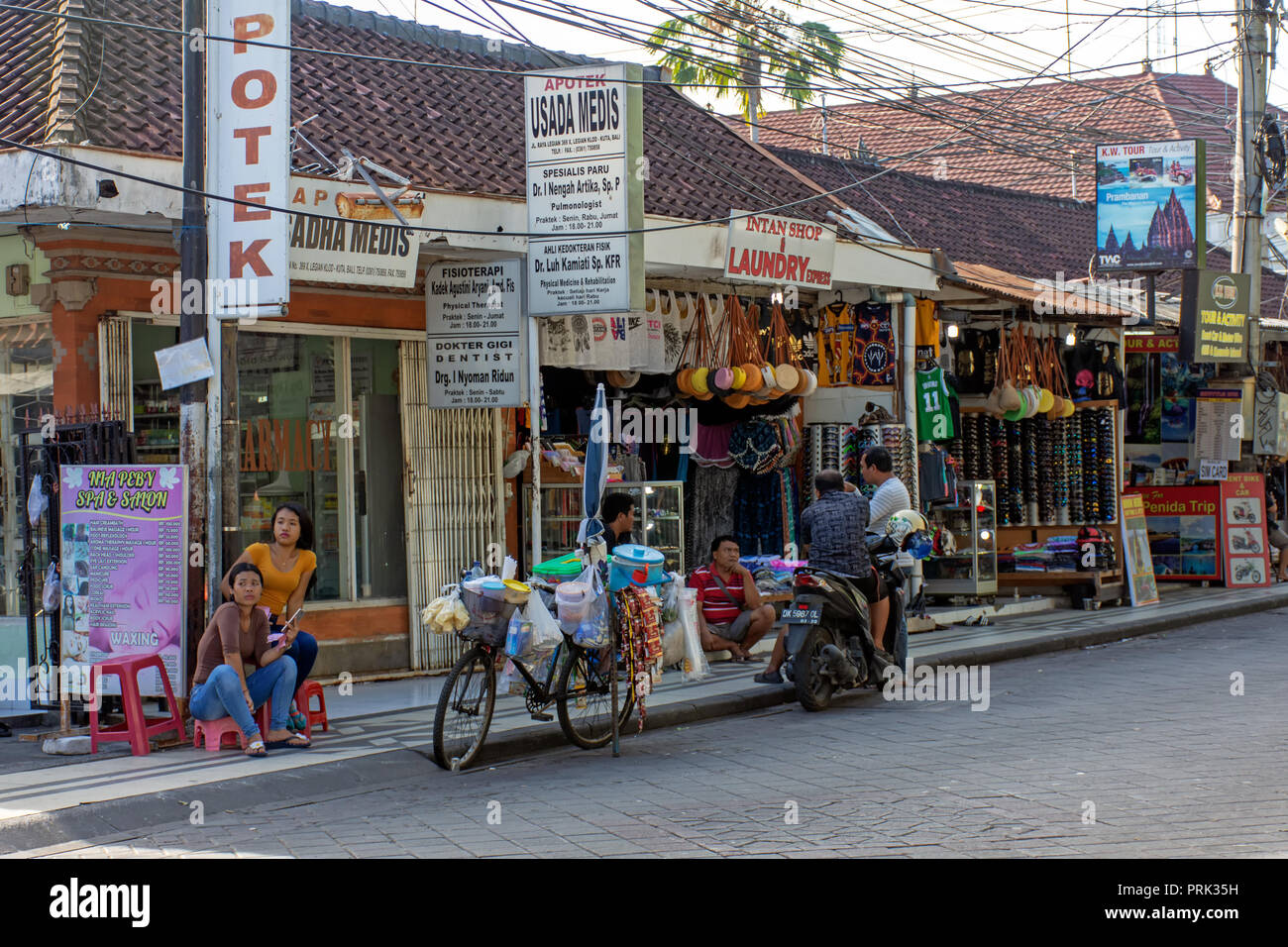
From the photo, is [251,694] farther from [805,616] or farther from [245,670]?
[805,616]

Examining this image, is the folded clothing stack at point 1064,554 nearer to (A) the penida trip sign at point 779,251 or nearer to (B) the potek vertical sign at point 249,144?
(A) the penida trip sign at point 779,251

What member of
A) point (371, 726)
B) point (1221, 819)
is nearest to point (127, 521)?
point (371, 726)

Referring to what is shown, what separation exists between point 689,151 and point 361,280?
6.14m

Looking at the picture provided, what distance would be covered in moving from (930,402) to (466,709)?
28.1ft

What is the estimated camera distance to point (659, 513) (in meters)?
13.9

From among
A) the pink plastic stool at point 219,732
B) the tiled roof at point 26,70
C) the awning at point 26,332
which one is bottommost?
the pink plastic stool at point 219,732

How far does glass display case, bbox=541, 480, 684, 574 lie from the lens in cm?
1364

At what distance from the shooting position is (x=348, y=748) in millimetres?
9227

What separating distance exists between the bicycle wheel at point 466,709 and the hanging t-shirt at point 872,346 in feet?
25.6

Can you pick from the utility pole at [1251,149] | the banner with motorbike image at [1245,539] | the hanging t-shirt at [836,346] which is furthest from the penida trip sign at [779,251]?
the banner with motorbike image at [1245,539]

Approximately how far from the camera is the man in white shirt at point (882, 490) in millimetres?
11906

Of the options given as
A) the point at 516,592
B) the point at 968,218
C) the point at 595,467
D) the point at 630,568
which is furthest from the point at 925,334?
the point at 516,592

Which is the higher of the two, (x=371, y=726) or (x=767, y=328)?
(x=767, y=328)

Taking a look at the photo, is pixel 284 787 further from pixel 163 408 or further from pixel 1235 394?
pixel 1235 394
